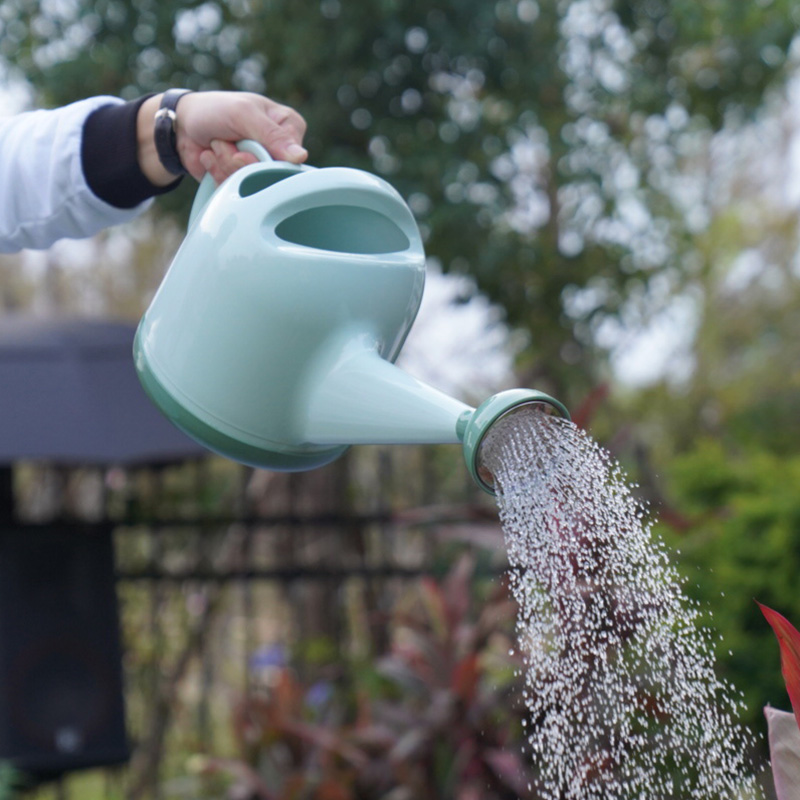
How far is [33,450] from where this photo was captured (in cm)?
261

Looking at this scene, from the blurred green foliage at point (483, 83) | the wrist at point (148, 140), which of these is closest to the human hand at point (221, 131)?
the wrist at point (148, 140)

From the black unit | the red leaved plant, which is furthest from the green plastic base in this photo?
the black unit

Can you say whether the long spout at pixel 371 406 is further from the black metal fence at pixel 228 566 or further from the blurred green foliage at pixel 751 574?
the black metal fence at pixel 228 566

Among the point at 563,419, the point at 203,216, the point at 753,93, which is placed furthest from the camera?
the point at 753,93

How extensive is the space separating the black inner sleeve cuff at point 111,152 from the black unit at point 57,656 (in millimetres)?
2108

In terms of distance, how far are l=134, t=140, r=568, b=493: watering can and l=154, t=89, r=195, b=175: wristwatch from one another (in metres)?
0.19

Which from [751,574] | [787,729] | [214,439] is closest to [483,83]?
[751,574]

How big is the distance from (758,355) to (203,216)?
8064 millimetres

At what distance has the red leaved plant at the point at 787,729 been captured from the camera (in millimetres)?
731

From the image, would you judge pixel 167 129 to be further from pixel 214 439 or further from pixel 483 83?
pixel 483 83

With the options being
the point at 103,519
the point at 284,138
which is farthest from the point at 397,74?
the point at 284,138

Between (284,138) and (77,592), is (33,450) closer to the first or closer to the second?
(77,592)

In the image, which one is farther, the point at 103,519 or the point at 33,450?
the point at 103,519

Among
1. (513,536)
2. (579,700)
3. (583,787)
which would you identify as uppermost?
(513,536)
